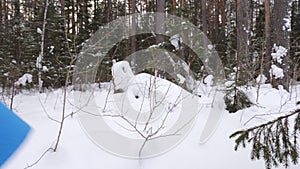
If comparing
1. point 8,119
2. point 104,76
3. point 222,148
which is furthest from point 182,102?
point 104,76

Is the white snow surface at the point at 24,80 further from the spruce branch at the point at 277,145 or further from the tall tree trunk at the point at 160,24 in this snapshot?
the spruce branch at the point at 277,145

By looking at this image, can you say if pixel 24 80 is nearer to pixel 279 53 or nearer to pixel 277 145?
pixel 279 53

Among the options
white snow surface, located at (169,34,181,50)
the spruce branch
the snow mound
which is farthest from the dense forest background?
the spruce branch

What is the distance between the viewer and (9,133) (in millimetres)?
1371

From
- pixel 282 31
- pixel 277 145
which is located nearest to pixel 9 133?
pixel 277 145

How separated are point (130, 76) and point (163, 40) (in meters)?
5.27

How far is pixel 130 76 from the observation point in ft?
14.1

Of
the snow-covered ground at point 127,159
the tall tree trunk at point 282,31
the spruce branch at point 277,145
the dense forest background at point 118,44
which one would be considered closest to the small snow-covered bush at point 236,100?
the dense forest background at point 118,44

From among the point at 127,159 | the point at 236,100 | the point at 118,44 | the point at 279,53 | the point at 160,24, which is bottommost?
the point at 127,159

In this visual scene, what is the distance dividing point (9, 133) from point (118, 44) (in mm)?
8922

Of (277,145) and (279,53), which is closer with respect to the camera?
(277,145)

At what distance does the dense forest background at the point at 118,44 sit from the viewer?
19.9 feet

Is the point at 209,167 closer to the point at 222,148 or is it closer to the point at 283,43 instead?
the point at 222,148

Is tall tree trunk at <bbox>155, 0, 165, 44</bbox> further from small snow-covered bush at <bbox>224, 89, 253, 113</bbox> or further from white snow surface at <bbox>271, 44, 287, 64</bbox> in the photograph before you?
small snow-covered bush at <bbox>224, 89, 253, 113</bbox>
